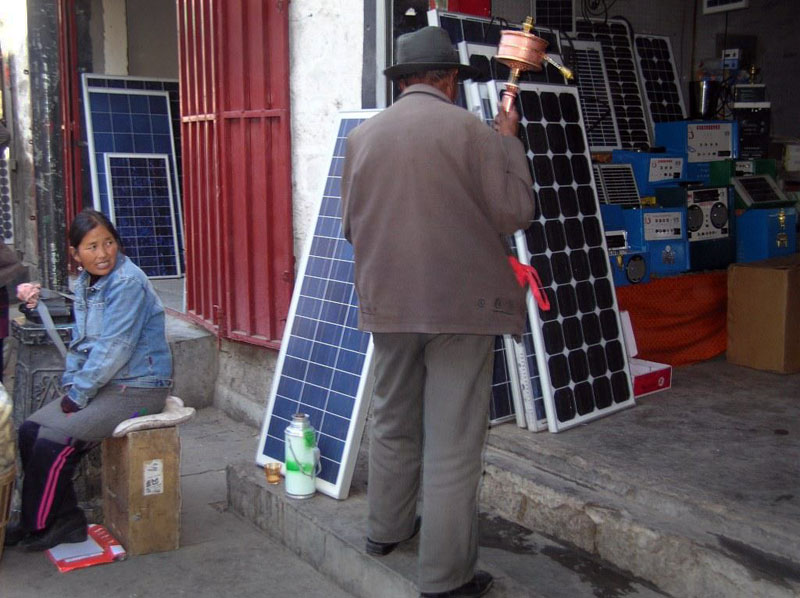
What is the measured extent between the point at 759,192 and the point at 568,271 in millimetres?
2678

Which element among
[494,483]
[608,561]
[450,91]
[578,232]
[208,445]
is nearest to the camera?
[450,91]

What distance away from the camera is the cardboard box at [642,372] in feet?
15.4

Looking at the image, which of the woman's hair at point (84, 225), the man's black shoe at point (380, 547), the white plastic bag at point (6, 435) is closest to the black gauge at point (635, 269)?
the man's black shoe at point (380, 547)

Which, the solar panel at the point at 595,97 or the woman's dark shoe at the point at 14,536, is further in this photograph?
the solar panel at the point at 595,97

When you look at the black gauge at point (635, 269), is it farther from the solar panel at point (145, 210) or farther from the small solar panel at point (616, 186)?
the solar panel at point (145, 210)

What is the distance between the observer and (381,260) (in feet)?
9.63

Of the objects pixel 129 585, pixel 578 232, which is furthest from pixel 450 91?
pixel 129 585

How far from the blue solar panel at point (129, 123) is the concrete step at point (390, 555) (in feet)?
15.4

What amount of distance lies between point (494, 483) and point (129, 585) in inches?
60.7

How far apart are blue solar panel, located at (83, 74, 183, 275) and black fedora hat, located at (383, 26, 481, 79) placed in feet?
18.8

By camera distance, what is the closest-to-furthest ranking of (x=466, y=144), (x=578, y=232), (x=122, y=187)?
(x=466, y=144) < (x=578, y=232) < (x=122, y=187)

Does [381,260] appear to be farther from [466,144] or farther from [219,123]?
[219,123]

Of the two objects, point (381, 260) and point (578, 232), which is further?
point (578, 232)

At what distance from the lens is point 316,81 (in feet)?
16.5
